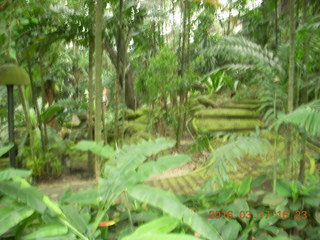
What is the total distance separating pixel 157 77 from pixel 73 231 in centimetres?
383

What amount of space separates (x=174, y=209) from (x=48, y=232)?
0.44m

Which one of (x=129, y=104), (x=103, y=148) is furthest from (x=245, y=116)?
(x=103, y=148)

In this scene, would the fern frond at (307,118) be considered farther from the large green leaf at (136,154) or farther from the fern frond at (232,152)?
the large green leaf at (136,154)

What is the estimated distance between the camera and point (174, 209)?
938 mm

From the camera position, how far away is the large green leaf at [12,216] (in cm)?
87

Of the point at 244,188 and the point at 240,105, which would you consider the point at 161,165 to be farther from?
the point at 240,105

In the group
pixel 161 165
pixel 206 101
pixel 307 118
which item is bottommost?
pixel 206 101

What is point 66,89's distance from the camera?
9789 millimetres

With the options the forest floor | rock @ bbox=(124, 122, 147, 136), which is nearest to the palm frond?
the forest floor

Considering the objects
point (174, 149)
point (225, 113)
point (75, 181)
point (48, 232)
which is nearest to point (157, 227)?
point (48, 232)

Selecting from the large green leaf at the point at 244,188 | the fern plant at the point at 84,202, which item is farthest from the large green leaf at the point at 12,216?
the large green leaf at the point at 244,188

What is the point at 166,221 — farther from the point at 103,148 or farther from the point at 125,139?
the point at 125,139

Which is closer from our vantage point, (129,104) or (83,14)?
(83,14)

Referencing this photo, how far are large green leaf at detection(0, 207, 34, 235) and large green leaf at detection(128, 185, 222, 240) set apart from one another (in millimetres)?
372
